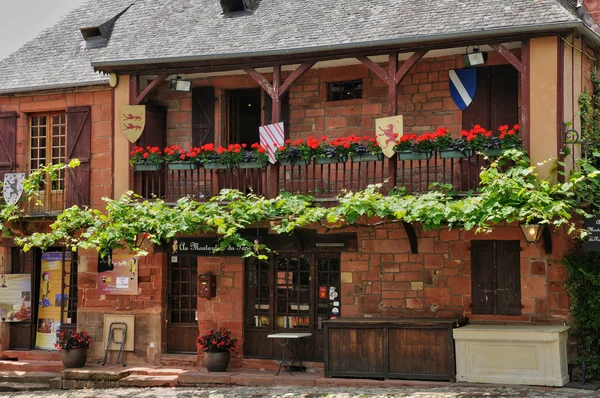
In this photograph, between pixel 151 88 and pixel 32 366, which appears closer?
pixel 151 88

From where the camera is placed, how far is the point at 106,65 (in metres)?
15.6

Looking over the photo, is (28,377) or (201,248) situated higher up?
(201,248)

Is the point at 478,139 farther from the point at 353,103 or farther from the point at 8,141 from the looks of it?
the point at 8,141

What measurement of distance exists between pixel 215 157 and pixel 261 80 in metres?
1.34

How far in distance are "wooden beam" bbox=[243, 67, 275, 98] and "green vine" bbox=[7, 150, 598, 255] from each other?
5.15ft

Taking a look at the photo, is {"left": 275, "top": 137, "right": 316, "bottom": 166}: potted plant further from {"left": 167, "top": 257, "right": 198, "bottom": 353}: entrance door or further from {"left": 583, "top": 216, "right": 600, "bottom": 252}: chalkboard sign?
{"left": 583, "top": 216, "right": 600, "bottom": 252}: chalkboard sign

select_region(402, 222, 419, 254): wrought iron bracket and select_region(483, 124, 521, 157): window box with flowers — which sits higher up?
select_region(483, 124, 521, 157): window box with flowers

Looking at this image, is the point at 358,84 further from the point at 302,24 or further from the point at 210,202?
the point at 210,202

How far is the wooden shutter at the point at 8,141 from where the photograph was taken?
1750cm

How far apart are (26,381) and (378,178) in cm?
667

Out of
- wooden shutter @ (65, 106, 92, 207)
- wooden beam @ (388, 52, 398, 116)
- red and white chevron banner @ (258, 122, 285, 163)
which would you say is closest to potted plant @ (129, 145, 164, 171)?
wooden shutter @ (65, 106, 92, 207)

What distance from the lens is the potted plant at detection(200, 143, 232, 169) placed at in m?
14.9

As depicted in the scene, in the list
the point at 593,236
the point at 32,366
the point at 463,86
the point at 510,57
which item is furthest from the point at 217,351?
the point at 510,57

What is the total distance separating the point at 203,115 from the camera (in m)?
16.6
